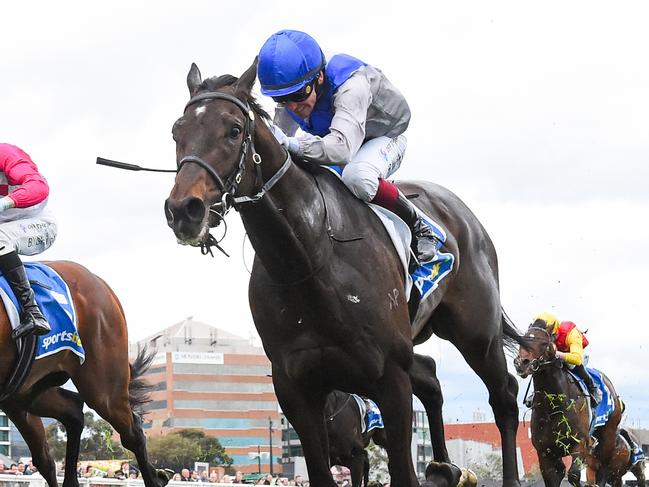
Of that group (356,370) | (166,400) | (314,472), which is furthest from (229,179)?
(166,400)

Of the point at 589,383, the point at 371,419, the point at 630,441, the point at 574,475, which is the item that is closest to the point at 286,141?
the point at 589,383

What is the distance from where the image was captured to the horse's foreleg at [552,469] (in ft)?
45.3

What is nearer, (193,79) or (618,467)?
(193,79)

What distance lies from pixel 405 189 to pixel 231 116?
304 centimetres

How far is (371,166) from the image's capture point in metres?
7.11

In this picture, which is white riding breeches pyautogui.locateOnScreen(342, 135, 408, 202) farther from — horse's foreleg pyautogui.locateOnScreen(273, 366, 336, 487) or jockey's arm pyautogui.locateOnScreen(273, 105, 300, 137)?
horse's foreleg pyautogui.locateOnScreen(273, 366, 336, 487)

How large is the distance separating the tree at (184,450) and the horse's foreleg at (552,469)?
85553 mm

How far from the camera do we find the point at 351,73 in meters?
7.07

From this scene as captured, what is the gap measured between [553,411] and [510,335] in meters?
5.01

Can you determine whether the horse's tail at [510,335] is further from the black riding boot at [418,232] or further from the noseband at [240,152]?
the noseband at [240,152]

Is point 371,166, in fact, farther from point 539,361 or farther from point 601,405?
point 601,405

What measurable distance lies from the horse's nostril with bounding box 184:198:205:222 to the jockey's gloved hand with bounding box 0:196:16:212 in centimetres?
421

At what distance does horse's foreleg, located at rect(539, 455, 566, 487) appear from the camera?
13.8 metres

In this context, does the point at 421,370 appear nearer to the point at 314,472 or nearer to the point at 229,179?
the point at 314,472
